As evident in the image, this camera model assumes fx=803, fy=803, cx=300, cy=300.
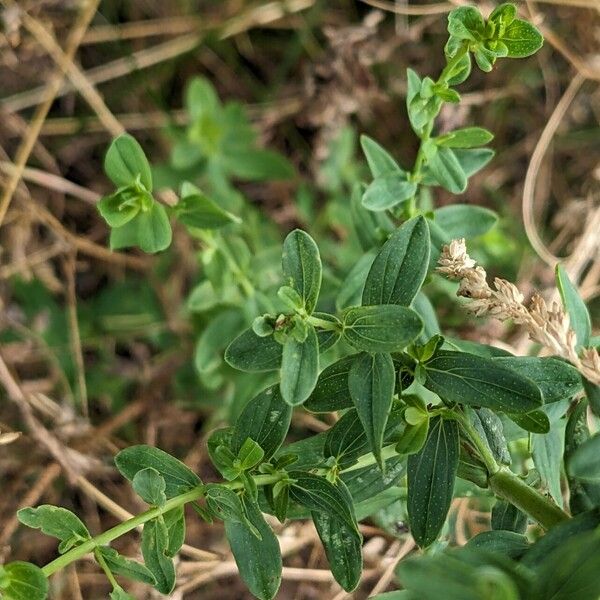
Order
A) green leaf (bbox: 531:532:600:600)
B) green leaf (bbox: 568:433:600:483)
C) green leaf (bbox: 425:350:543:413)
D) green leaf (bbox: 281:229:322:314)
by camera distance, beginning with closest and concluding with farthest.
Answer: green leaf (bbox: 531:532:600:600) → green leaf (bbox: 568:433:600:483) → green leaf (bbox: 425:350:543:413) → green leaf (bbox: 281:229:322:314)

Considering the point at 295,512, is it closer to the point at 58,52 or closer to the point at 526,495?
the point at 526,495

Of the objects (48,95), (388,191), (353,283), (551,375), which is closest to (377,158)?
(388,191)

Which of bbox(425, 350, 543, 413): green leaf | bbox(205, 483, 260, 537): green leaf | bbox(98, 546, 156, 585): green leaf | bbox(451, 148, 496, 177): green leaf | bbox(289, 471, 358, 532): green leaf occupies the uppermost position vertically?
bbox(451, 148, 496, 177): green leaf

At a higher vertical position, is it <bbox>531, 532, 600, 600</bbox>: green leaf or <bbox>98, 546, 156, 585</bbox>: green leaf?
<bbox>531, 532, 600, 600</bbox>: green leaf

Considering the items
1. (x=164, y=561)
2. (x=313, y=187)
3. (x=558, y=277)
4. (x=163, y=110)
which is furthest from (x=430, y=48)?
(x=164, y=561)

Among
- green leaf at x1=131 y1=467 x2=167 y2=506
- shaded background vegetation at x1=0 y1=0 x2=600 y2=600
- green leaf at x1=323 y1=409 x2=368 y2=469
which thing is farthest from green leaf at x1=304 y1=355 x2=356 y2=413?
shaded background vegetation at x1=0 y1=0 x2=600 y2=600

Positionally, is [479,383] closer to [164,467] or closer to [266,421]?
[266,421]

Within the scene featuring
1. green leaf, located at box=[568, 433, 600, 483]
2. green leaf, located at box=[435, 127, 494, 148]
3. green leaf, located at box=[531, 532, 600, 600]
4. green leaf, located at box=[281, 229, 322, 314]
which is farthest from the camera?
green leaf, located at box=[435, 127, 494, 148]

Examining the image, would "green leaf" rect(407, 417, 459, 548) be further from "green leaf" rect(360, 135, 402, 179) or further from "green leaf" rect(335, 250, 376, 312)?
A: "green leaf" rect(360, 135, 402, 179)
